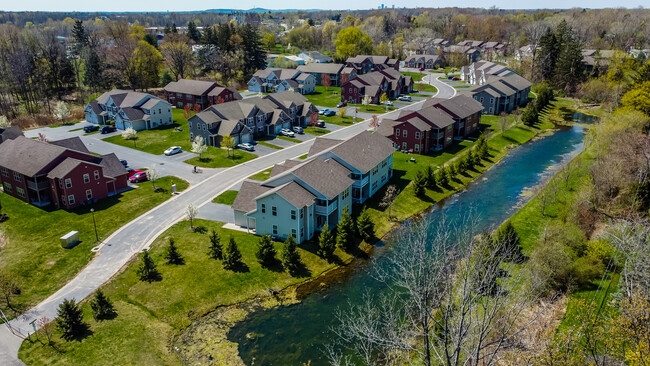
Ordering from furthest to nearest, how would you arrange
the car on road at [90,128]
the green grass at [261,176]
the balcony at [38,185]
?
the car on road at [90,128] < the green grass at [261,176] < the balcony at [38,185]

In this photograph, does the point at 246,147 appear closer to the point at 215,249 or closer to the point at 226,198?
the point at 226,198

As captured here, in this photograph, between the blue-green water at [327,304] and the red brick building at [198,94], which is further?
the red brick building at [198,94]

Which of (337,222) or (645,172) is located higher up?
(645,172)

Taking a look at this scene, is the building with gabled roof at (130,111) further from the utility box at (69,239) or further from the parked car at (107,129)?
the utility box at (69,239)

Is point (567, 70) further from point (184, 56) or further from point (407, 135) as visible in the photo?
point (184, 56)

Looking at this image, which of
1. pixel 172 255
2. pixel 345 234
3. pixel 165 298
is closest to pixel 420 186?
pixel 345 234

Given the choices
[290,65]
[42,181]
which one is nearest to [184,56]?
[290,65]

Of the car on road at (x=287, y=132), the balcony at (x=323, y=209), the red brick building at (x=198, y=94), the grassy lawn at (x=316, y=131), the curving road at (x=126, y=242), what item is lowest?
the curving road at (x=126, y=242)

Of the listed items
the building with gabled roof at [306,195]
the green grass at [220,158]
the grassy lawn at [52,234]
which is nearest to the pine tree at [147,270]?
the grassy lawn at [52,234]
